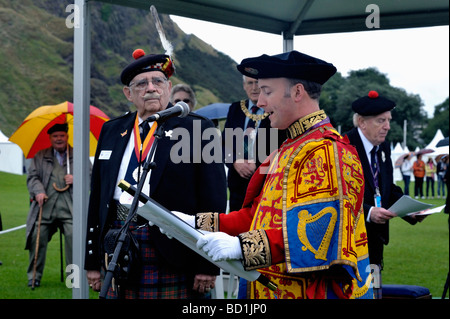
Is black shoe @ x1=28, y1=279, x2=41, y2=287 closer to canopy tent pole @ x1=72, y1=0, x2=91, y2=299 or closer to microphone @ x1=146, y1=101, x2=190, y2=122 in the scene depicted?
canopy tent pole @ x1=72, y1=0, x2=91, y2=299

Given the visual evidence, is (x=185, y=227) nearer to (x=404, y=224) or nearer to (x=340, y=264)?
(x=340, y=264)

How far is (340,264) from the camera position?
226cm

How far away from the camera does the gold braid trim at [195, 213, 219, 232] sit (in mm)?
2695

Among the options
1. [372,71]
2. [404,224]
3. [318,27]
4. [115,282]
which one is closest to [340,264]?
[115,282]

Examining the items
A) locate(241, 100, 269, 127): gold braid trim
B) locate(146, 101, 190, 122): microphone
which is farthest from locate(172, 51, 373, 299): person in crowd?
locate(241, 100, 269, 127): gold braid trim

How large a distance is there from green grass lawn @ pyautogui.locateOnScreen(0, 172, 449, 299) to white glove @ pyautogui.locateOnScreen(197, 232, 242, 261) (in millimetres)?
4952

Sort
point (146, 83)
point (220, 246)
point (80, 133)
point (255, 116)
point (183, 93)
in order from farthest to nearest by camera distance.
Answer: point (183, 93), point (255, 116), point (80, 133), point (146, 83), point (220, 246)

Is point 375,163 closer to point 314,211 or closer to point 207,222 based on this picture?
point 207,222

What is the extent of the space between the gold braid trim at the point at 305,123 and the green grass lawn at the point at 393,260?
493cm

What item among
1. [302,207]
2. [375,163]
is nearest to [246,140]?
[375,163]

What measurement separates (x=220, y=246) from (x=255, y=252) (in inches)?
5.3

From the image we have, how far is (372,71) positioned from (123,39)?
2937 cm

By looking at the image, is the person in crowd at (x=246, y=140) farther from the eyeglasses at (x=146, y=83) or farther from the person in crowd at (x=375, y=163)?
the eyeglasses at (x=146, y=83)

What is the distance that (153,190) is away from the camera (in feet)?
10.8
